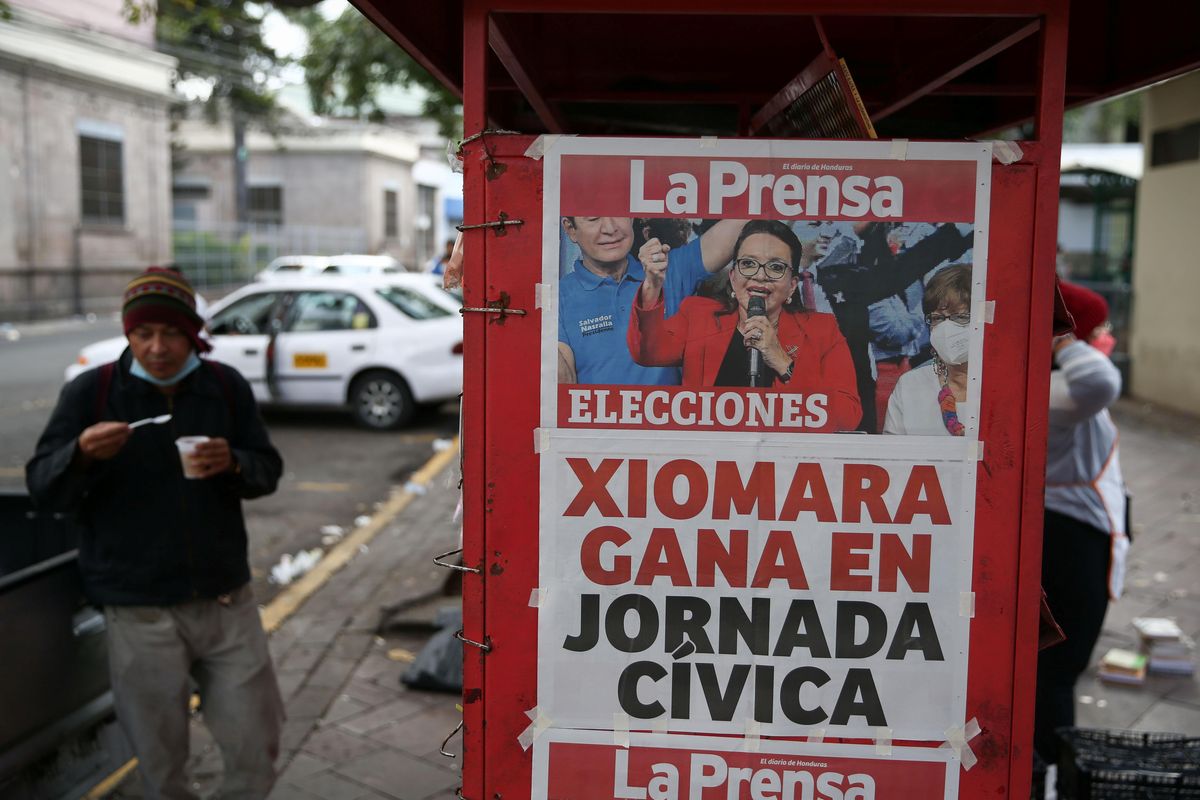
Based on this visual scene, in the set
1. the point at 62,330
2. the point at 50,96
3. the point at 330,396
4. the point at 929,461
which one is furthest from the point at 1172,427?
the point at 50,96

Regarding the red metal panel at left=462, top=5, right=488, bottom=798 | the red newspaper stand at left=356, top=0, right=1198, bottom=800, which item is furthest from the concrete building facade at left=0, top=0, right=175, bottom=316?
the red newspaper stand at left=356, top=0, right=1198, bottom=800

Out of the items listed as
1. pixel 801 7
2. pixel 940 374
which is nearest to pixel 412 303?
pixel 801 7

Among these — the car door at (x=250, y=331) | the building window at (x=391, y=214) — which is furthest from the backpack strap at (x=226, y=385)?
the building window at (x=391, y=214)

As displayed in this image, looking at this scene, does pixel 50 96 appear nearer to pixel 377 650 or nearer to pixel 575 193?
pixel 377 650

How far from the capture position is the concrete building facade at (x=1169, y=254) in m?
12.5

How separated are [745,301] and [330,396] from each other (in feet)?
33.4

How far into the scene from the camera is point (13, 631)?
3.54 meters

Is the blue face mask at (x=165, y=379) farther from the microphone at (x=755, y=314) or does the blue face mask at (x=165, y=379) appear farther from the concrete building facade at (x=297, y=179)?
the concrete building facade at (x=297, y=179)

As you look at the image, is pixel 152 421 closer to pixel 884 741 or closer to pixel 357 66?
pixel 884 741

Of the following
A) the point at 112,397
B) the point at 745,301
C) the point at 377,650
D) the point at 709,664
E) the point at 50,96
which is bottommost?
the point at 377,650

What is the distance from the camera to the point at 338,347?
38.3 feet

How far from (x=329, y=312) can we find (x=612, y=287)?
10129 millimetres

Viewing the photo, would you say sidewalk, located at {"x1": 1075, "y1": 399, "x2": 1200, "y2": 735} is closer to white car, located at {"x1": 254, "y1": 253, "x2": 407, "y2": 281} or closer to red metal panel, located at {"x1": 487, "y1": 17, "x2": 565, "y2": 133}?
red metal panel, located at {"x1": 487, "y1": 17, "x2": 565, "y2": 133}

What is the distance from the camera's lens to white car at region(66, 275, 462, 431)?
460 inches
